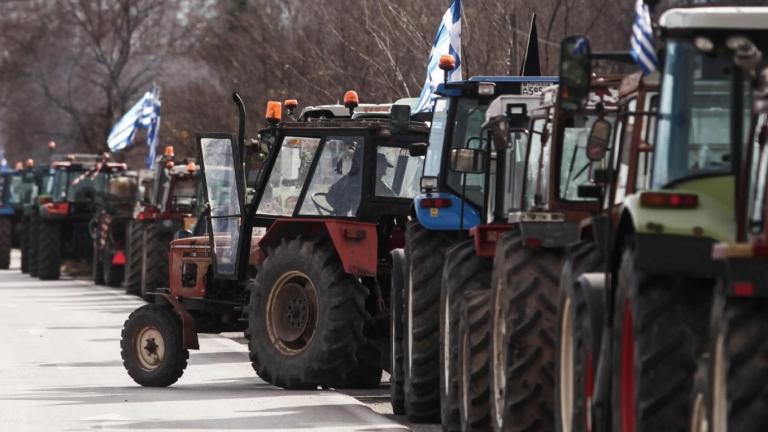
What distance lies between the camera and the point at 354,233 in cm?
1884

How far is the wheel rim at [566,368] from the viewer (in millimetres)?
11162

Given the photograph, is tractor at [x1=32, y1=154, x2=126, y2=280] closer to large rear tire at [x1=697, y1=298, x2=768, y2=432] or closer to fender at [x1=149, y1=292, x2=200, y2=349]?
fender at [x1=149, y1=292, x2=200, y2=349]

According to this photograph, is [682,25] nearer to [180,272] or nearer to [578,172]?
[578,172]

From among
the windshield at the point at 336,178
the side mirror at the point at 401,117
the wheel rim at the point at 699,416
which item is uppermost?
the side mirror at the point at 401,117

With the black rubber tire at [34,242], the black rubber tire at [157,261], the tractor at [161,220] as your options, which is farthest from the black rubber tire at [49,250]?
the black rubber tire at [157,261]

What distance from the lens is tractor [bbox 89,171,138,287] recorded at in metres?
39.2

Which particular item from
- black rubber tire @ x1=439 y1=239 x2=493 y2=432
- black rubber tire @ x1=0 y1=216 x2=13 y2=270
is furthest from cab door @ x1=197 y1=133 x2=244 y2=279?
black rubber tire @ x1=0 y1=216 x2=13 y2=270

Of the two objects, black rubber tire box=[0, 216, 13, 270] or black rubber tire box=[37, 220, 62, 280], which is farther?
black rubber tire box=[0, 216, 13, 270]

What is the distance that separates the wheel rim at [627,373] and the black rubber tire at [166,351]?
9717 mm

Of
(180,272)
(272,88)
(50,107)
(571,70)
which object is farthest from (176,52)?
(571,70)

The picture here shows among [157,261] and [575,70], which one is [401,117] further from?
[157,261]

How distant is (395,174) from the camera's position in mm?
19594

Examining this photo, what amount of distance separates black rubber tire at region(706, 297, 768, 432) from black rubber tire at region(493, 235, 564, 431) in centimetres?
365

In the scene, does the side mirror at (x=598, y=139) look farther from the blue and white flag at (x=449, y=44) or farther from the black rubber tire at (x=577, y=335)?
the blue and white flag at (x=449, y=44)
